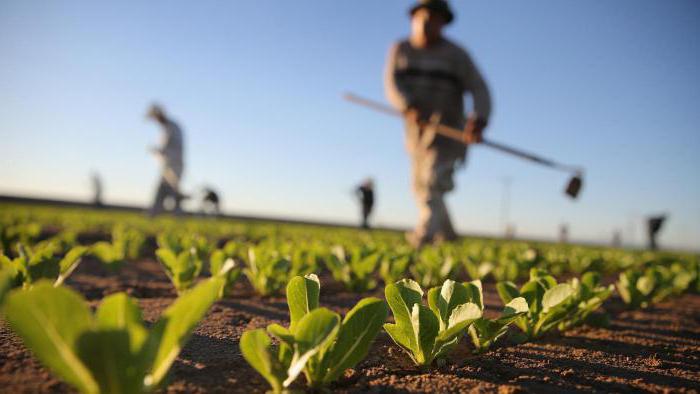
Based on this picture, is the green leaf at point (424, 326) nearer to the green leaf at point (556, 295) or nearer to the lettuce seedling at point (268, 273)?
the green leaf at point (556, 295)

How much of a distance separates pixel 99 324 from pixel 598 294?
5.62ft

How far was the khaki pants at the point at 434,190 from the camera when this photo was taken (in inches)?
240

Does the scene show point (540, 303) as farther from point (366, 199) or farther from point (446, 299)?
point (366, 199)

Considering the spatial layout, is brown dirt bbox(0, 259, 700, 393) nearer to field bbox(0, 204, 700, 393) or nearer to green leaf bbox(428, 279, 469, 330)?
field bbox(0, 204, 700, 393)

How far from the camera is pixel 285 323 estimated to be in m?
1.56

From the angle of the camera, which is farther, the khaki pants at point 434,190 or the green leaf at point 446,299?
the khaki pants at point 434,190

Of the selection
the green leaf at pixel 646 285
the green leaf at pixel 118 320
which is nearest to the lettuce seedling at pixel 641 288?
the green leaf at pixel 646 285

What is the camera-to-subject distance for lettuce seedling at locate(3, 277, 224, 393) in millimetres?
588

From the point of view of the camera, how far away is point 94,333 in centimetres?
58

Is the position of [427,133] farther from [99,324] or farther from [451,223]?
[99,324]

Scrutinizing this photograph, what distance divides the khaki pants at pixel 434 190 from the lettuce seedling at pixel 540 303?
447 cm

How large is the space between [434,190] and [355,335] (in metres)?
5.39

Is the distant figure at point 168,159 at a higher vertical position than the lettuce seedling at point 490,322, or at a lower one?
higher

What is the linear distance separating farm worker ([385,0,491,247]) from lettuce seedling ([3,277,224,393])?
541 centimetres
